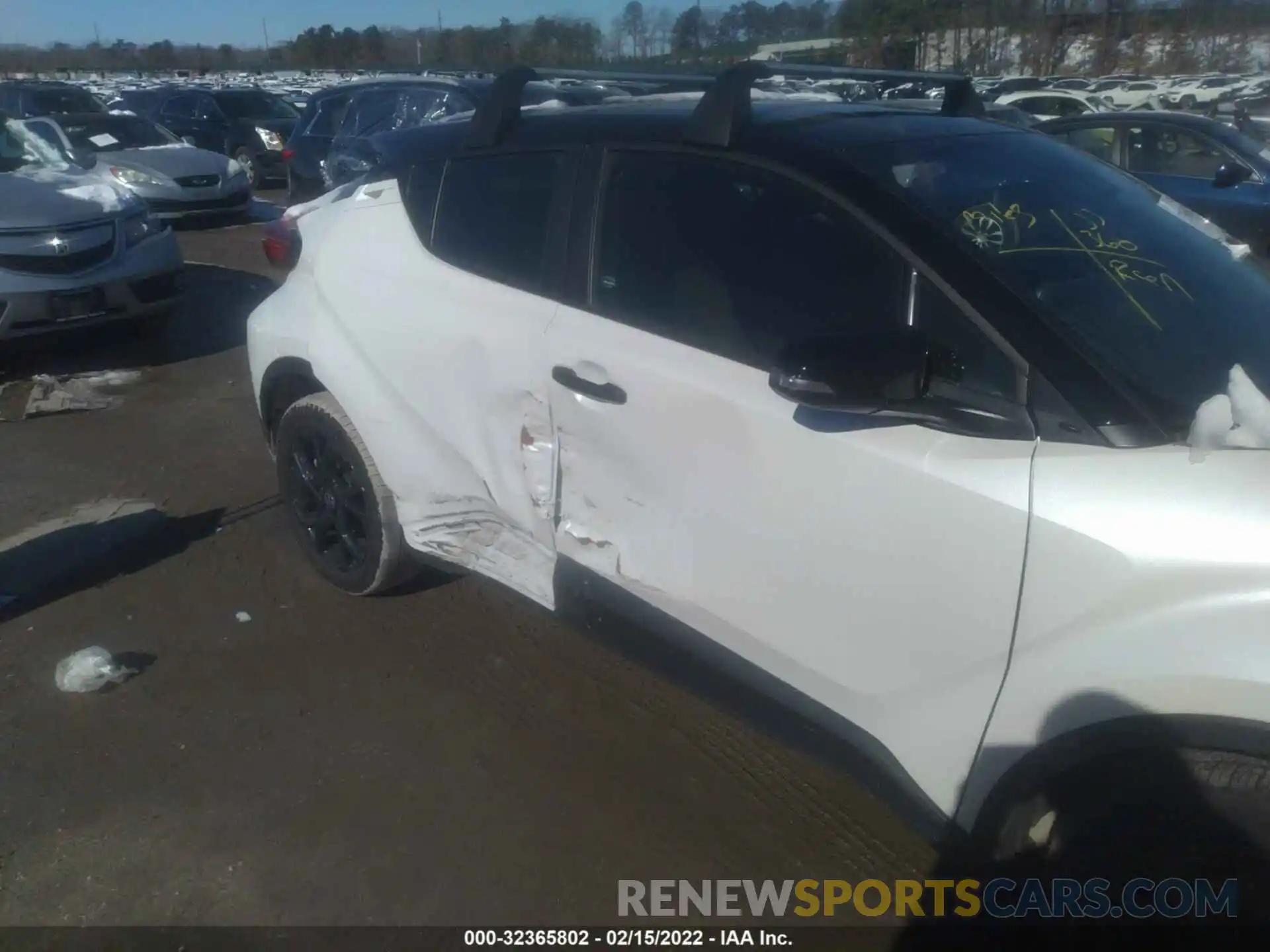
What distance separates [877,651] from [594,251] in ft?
4.25

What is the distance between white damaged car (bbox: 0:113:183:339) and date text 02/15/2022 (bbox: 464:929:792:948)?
546 centimetres

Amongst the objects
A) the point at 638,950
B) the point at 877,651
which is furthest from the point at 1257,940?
the point at 638,950

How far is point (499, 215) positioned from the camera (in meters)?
3.21

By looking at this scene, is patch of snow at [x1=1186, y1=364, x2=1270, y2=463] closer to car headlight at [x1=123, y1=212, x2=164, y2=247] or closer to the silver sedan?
car headlight at [x1=123, y1=212, x2=164, y2=247]

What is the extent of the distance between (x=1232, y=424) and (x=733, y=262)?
118cm

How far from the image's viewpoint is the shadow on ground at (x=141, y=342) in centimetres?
728

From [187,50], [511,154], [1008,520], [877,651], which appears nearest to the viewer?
[1008,520]

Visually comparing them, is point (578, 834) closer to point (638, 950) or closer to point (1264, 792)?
point (638, 950)

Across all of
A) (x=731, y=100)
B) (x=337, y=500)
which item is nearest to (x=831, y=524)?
(x=731, y=100)

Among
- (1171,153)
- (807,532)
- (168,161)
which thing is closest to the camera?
(807,532)

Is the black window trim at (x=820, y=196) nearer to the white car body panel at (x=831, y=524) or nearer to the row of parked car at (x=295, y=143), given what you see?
the white car body panel at (x=831, y=524)

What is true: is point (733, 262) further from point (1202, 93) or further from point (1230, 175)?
point (1202, 93)

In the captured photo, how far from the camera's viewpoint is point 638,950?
100 inches

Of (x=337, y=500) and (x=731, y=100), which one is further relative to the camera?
(x=337, y=500)
